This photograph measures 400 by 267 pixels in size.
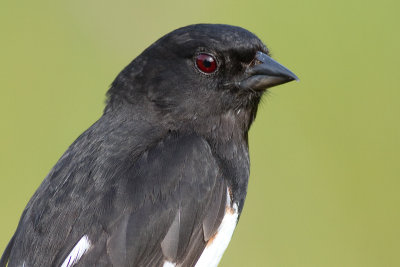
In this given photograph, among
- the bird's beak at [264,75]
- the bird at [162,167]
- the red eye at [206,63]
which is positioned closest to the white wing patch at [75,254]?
the bird at [162,167]

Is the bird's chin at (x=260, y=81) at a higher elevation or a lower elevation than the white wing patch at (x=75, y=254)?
higher

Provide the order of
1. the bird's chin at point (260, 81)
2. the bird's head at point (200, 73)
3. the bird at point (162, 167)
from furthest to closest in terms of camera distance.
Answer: the bird's chin at point (260, 81), the bird's head at point (200, 73), the bird at point (162, 167)

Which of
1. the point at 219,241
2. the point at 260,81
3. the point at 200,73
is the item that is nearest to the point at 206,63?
the point at 200,73

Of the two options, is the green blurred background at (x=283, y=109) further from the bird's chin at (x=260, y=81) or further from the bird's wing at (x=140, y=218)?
the bird's wing at (x=140, y=218)

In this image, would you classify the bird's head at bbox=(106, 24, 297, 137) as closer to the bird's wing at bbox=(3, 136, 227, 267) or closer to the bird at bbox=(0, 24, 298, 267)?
the bird at bbox=(0, 24, 298, 267)

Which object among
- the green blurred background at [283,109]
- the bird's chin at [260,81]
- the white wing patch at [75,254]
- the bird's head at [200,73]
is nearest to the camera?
the white wing patch at [75,254]

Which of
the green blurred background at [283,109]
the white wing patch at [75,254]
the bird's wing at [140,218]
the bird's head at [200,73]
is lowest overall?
the white wing patch at [75,254]

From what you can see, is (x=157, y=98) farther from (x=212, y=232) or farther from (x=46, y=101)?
(x=46, y=101)
